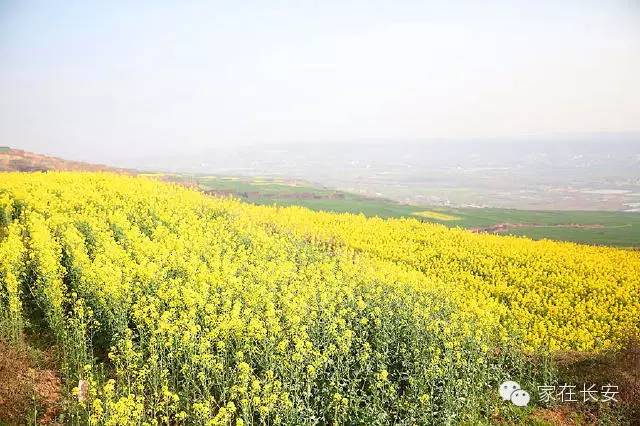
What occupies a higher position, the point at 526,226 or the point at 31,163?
the point at 31,163

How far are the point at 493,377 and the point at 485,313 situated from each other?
3.88 m

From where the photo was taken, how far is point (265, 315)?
16.1 metres

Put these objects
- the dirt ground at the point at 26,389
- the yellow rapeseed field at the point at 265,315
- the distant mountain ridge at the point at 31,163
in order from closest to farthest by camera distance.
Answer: the dirt ground at the point at 26,389 → the yellow rapeseed field at the point at 265,315 → the distant mountain ridge at the point at 31,163

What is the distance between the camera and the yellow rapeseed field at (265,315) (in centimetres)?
1352

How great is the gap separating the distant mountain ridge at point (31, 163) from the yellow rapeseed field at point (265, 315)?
25.8 m

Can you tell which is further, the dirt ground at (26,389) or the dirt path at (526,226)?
the dirt path at (526,226)

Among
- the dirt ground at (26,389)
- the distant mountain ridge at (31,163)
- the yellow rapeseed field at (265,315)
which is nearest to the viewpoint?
the dirt ground at (26,389)

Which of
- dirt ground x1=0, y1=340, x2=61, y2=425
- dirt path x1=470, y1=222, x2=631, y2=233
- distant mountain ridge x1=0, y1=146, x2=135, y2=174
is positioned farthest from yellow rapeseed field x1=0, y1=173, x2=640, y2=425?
distant mountain ridge x1=0, y1=146, x2=135, y2=174

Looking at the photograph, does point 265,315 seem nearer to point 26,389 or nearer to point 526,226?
point 26,389

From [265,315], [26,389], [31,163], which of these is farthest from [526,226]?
[31,163]

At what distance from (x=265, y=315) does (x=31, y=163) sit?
52.8 meters

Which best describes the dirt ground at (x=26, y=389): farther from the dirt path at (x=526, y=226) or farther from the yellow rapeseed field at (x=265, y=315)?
the dirt path at (x=526, y=226)

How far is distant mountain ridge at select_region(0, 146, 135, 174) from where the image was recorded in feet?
180

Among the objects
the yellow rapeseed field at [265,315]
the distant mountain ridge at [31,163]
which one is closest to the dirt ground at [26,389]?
the yellow rapeseed field at [265,315]
